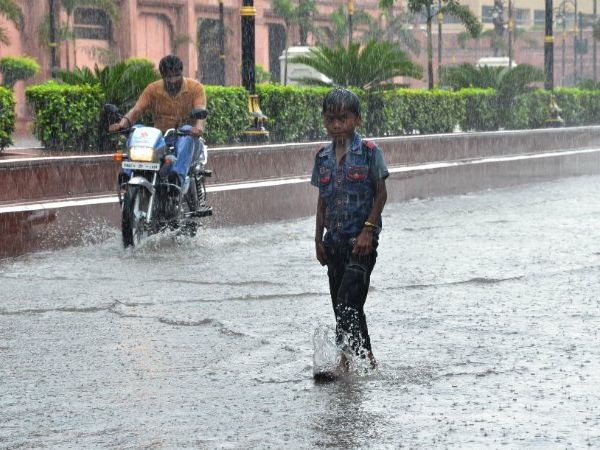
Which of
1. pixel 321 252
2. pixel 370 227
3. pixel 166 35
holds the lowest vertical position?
pixel 321 252

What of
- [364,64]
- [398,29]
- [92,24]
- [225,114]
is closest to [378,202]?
[225,114]

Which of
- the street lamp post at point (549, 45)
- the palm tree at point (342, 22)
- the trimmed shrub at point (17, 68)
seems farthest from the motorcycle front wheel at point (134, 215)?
the palm tree at point (342, 22)

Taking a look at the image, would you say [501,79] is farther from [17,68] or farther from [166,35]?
[166,35]

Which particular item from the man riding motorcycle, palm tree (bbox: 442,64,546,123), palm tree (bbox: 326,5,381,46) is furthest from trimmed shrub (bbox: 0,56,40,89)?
→ the man riding motorcycle

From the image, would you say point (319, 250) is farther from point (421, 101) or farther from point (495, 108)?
point (495, 108)

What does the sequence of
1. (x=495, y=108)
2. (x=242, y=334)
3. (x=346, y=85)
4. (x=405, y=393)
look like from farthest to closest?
(x=495, y=108) → (x=346, y=85) → (x=242, y=334) → (x=405, y=393)

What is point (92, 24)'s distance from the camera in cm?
5519

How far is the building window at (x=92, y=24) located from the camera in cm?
5425

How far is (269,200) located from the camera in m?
15.1

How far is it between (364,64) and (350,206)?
1496cm

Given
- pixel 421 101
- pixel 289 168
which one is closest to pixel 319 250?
pixel 289 168

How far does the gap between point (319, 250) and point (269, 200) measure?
850 centimetres

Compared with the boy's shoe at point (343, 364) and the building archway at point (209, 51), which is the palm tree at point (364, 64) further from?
the building archway at point (209, 51)

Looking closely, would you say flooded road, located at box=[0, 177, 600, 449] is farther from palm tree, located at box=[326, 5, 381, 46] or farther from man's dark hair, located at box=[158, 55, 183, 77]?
palm tree, located at box=[326, 5, 381, 46]
